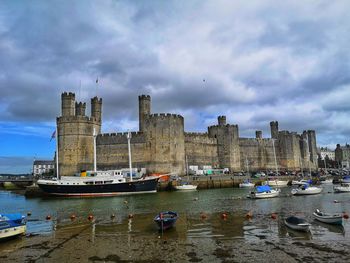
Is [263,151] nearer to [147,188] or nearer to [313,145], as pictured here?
[313,145]

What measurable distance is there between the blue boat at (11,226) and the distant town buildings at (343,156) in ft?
356

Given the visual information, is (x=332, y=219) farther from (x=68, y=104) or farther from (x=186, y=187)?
(x=68, y=104)

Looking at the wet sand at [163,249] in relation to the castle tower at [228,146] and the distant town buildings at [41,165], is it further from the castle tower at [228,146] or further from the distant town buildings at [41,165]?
the distant town buildings at [41,165]

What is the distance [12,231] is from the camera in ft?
46.2

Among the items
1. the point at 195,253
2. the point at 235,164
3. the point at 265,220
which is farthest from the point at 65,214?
the point at 235,164

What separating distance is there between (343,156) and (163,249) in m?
124

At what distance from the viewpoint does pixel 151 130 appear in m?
49.3

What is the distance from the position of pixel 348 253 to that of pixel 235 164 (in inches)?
1891

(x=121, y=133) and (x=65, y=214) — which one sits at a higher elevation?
(x=121, y=133)

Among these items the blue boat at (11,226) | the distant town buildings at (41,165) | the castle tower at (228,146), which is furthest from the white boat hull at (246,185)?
the distant town buildings at (41,165)

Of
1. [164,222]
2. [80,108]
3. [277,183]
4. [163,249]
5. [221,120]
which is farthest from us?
[221,120]

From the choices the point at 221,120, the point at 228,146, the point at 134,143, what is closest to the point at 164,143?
the point at 134,143

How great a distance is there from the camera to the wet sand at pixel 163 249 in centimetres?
1054

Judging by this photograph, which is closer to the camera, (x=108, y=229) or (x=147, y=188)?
(x=108, y=229)
